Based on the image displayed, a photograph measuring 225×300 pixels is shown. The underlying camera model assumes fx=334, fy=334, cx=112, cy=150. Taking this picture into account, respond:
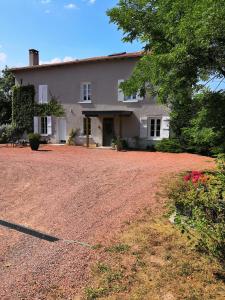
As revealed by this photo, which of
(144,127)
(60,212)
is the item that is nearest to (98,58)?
(144,127)

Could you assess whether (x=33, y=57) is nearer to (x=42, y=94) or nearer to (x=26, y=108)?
(x=42, y=94)

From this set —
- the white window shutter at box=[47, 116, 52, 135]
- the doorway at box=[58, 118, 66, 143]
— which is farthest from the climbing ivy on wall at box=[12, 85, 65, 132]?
the doorway at box=[58, 118, 66, 143]

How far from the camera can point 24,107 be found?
26.8 metres

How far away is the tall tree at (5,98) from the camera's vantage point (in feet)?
112

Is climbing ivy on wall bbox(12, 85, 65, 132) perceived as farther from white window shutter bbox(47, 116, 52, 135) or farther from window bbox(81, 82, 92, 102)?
window bbox(81, 82, 92, 102)

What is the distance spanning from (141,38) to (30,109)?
60.4 feet

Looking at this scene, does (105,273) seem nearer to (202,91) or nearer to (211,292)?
(211,292)

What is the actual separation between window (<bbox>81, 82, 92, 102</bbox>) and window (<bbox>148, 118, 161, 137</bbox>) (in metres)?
5.03

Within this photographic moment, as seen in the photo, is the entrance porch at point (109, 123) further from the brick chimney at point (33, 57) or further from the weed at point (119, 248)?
the weed at point (119, 248)

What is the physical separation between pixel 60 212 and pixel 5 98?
3236 cm

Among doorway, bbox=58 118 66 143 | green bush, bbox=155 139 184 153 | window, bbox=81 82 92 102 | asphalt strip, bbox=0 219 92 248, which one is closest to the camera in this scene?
asphalt strip, bbox=0 219 92 248

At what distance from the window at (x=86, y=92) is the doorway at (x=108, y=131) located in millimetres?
2140

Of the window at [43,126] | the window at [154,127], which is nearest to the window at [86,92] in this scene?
the window at [43,126]

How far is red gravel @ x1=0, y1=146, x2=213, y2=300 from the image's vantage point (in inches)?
187
